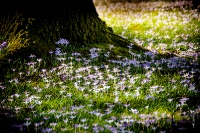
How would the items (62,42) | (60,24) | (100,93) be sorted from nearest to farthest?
1. (100,93)
2. (62,42)
3. (60,24)

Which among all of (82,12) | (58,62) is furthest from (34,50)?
(82,12)

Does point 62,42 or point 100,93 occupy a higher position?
point 62,42

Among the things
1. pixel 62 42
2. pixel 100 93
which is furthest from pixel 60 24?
pixel 100 93

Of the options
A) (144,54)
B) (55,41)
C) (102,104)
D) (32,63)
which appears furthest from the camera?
(144,54)

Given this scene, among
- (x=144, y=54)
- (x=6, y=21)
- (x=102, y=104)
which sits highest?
(x=6, y=21)

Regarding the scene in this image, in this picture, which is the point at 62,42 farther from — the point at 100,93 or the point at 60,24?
the point at 100,93

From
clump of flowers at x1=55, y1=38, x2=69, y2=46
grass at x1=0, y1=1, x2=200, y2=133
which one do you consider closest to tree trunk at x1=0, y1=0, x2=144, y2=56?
clump of flowers at x1=55, y1=38, x2=69, y2=46

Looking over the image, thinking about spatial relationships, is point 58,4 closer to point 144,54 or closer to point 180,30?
point 144,54

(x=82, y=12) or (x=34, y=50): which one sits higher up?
(x=82, y=12)

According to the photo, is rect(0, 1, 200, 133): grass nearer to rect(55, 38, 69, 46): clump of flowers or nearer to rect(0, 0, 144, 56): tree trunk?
rect(55, 38, 69, 46): clump of flowers
